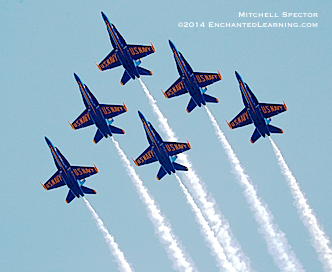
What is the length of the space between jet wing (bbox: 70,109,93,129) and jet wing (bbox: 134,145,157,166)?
945 cm

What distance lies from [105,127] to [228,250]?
2356 cm

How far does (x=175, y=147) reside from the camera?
86.2 metres

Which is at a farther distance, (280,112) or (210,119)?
(210,119)

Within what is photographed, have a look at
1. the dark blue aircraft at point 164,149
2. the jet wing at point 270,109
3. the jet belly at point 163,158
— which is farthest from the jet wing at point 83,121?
the jet wing at point 270,109

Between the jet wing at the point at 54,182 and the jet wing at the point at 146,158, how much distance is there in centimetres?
1183

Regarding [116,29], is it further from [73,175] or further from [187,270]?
[187,270]

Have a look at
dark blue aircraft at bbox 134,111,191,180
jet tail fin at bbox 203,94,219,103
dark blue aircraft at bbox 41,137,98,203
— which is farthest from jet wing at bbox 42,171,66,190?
jet tail fin at bbox 203,94,219,103

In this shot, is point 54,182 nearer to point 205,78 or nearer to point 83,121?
point 83,121

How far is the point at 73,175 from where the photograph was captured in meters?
89.2

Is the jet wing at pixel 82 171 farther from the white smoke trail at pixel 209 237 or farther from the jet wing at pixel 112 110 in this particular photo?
the white smoke trail at pixel 209 237

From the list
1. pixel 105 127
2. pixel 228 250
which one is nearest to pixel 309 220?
pixel 228 250

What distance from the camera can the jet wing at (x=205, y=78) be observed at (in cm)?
8794

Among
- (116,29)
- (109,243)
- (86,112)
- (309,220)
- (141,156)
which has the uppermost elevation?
(116,29)

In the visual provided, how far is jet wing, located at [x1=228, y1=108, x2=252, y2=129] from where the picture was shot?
89562 millimetres
